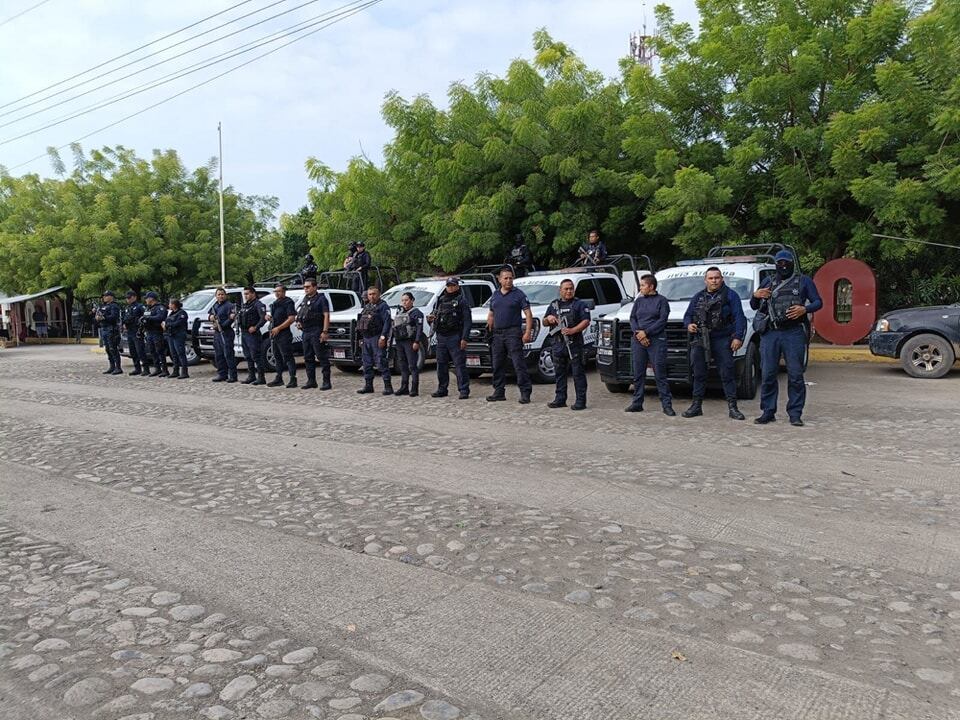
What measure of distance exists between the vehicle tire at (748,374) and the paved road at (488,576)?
7.09 feet

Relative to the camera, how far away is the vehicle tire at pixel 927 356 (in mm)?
12234

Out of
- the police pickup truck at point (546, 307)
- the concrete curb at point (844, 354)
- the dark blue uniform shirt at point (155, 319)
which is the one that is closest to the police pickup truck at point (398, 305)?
the police pickup truck at point (546, 307)

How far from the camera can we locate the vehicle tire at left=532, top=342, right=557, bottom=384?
12.8m

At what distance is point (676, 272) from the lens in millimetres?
11859

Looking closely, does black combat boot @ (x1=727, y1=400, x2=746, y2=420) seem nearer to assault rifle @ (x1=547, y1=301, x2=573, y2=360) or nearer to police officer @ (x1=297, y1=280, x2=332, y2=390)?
assault rifle @ (x1=547, y1=301, x2=573, y2=360)

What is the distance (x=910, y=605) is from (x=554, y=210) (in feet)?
54.0

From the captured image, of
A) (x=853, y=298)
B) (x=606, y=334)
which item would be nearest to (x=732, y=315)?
(x=606, y=334)

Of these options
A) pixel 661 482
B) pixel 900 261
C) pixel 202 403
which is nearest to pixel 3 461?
pixel 202 403

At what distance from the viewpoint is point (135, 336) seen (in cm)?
1636

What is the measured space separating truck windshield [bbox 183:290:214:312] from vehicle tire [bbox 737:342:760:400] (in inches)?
521

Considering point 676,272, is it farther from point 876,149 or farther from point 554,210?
point 554,210

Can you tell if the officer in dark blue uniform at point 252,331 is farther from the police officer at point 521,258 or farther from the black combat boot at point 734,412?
the black combat boot at point 734,412

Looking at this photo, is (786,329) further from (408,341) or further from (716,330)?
(408,341)

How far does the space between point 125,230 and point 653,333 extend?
29.7m
